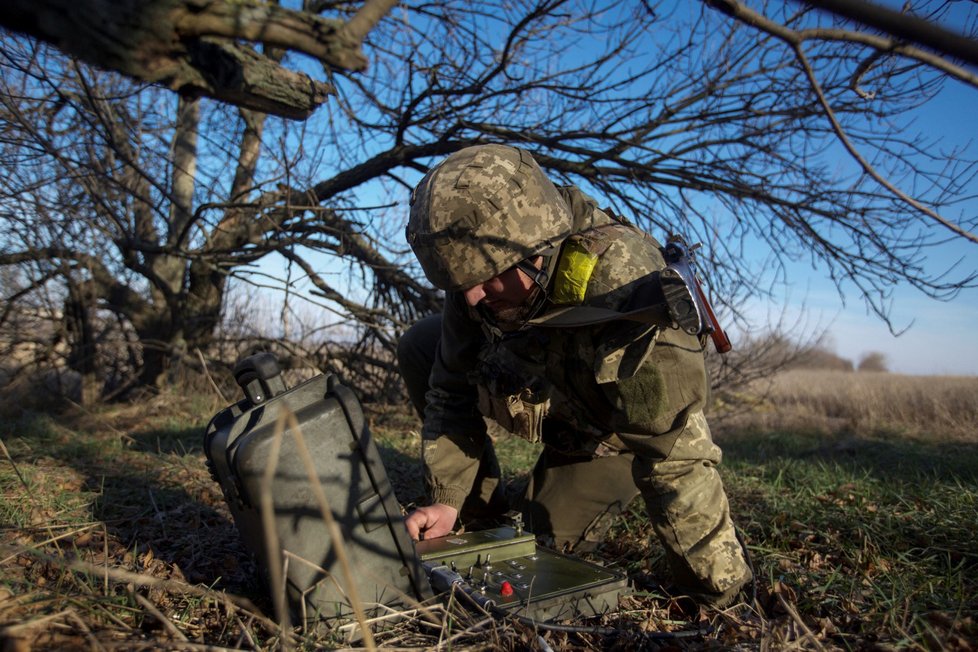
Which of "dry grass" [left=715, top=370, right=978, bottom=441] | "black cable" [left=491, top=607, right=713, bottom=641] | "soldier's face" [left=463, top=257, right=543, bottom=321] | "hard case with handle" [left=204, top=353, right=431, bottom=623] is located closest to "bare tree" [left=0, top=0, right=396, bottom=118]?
"hard case with handle" [left=204, top=353, right=431, bottom=623]

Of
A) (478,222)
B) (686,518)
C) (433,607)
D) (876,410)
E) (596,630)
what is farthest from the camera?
(876,410)

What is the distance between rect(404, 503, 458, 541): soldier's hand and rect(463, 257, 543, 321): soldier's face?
851 millimetres

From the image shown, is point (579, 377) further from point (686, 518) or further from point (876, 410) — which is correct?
point (876, 410)

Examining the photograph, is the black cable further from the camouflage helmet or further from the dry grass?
the dry grass

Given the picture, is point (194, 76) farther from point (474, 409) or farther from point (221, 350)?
point (221, 350)

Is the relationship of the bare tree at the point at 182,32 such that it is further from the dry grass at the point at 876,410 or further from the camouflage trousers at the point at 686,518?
the dry grass at the point at 876,410

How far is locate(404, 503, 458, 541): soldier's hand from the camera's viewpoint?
264 cm

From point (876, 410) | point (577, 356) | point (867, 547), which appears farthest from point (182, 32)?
point (876, 410)

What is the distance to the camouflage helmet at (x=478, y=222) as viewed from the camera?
8.08ft

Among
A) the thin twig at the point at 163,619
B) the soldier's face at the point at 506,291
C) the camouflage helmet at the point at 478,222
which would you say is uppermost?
the camouflage helmet at the point at 478,222

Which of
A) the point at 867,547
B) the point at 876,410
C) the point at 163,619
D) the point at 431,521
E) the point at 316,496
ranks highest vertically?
the point at 316,496

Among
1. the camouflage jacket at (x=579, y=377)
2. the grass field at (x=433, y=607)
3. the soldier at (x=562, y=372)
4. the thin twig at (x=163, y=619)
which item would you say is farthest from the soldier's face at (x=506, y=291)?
the thin twig at (x=163, y=619)

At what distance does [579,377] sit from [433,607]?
1.24 meters

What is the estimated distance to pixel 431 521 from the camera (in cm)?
271
